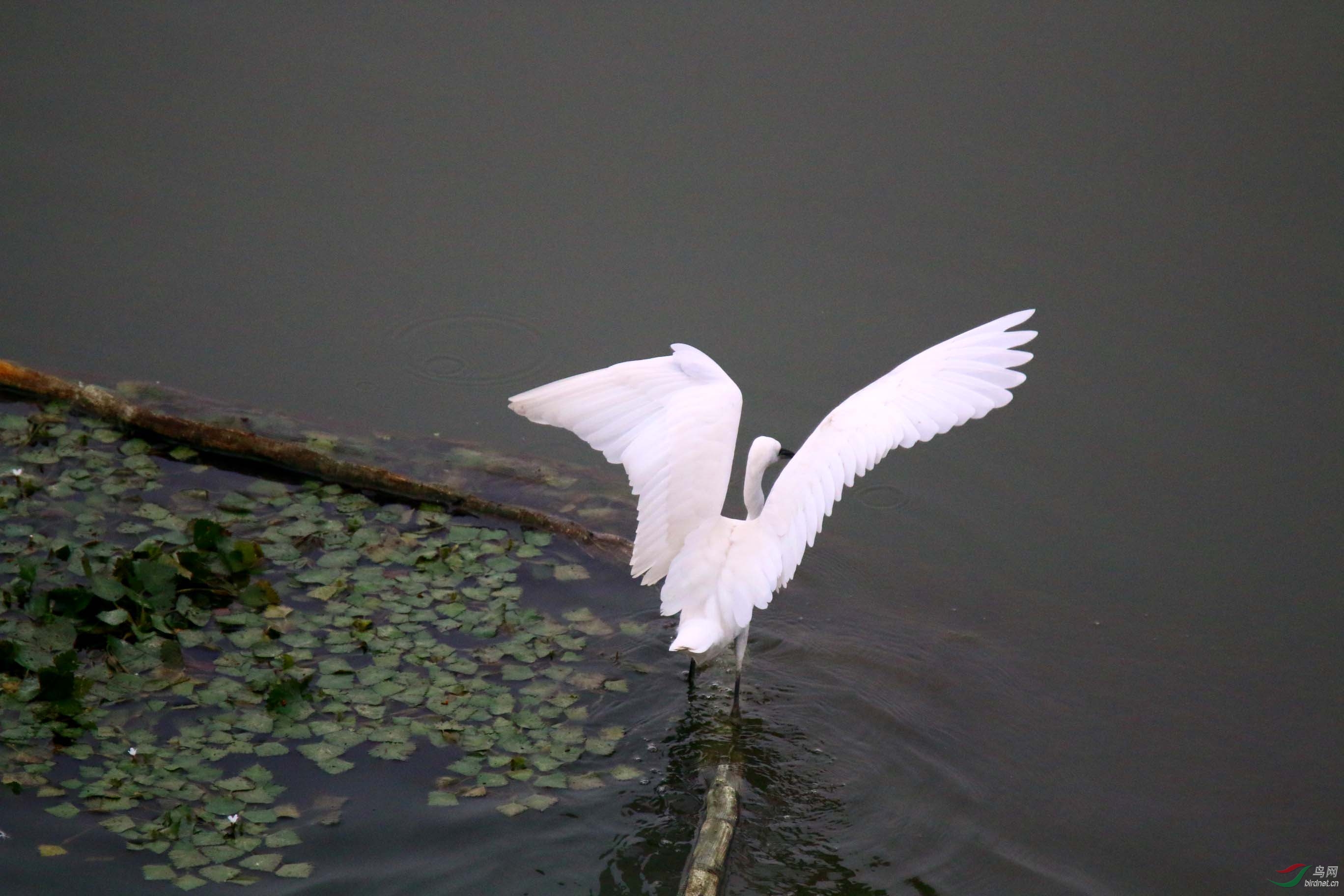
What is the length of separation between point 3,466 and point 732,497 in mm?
2954

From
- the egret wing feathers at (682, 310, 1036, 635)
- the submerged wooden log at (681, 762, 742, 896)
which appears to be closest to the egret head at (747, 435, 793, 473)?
the egret wing feathers at (682, 310, 1036, 635)

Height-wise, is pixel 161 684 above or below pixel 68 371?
below

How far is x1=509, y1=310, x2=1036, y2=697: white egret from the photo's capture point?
3369 millimetres

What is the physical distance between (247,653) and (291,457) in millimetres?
1062

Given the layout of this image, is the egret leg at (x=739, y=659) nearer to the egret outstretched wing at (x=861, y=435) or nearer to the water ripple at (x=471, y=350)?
the egret outstretched wing at (x=861, y=435)

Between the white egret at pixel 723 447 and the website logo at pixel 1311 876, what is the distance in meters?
1.74

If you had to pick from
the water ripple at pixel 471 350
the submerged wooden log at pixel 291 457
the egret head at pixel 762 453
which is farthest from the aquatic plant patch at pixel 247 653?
the water ripple at pixel 471 350

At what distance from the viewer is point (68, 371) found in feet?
17.1

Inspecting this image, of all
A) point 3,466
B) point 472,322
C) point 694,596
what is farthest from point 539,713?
point 472,322

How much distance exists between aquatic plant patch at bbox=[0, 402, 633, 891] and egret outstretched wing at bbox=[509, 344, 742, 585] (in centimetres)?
58

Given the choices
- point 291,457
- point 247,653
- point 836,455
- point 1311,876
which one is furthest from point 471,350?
point 1311,876

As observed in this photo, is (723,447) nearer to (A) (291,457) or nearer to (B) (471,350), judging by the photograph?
(A) (291,457)

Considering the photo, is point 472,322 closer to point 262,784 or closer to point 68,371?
point 68,371

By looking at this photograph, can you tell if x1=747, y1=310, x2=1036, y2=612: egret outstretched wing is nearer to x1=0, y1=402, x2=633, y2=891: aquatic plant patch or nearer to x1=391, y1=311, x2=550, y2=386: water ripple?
x1=0, y1=402, x2=633, y2=891: aquatic plant patch
